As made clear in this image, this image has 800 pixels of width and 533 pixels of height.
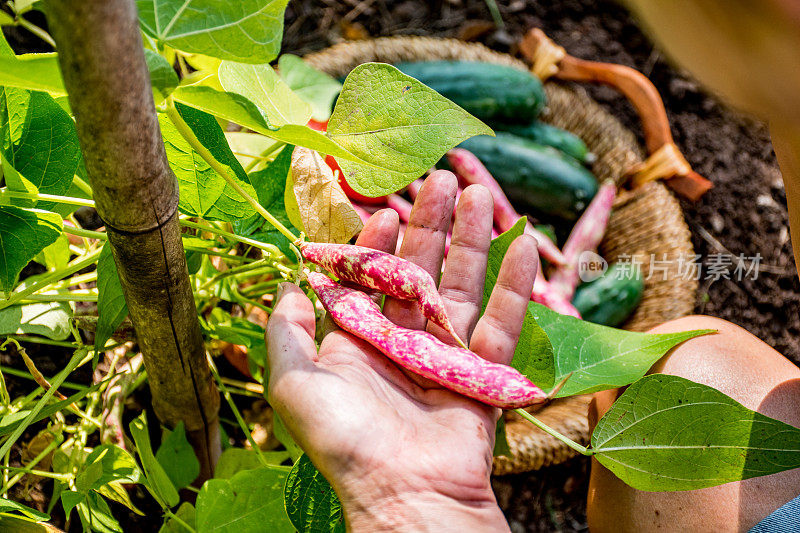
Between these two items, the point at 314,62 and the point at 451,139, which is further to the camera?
the point at 314,62

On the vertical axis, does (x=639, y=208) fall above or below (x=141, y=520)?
above

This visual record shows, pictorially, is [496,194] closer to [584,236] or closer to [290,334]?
[584,236]

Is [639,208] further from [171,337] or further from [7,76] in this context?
[7,76]

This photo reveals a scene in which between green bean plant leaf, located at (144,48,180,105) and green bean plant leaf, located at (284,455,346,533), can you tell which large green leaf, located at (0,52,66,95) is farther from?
green bean plant leaf, located at (284,455,346,533)

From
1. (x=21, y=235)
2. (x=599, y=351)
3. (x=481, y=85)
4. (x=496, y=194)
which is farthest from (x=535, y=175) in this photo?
(x=21, y=235)

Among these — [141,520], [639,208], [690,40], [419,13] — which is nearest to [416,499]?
[690,40]

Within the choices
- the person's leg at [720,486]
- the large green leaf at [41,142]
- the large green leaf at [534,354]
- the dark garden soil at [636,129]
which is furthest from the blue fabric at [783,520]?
the large green leaf at [41,142]

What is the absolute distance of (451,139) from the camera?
60cm

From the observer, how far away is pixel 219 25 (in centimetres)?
48

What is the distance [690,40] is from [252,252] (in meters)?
0.79

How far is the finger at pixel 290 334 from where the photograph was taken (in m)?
0.56

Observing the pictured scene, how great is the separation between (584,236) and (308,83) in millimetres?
765

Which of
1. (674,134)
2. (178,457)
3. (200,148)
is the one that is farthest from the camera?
(674,134)

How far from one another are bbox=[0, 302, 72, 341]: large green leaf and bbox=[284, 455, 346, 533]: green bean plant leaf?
334mm
